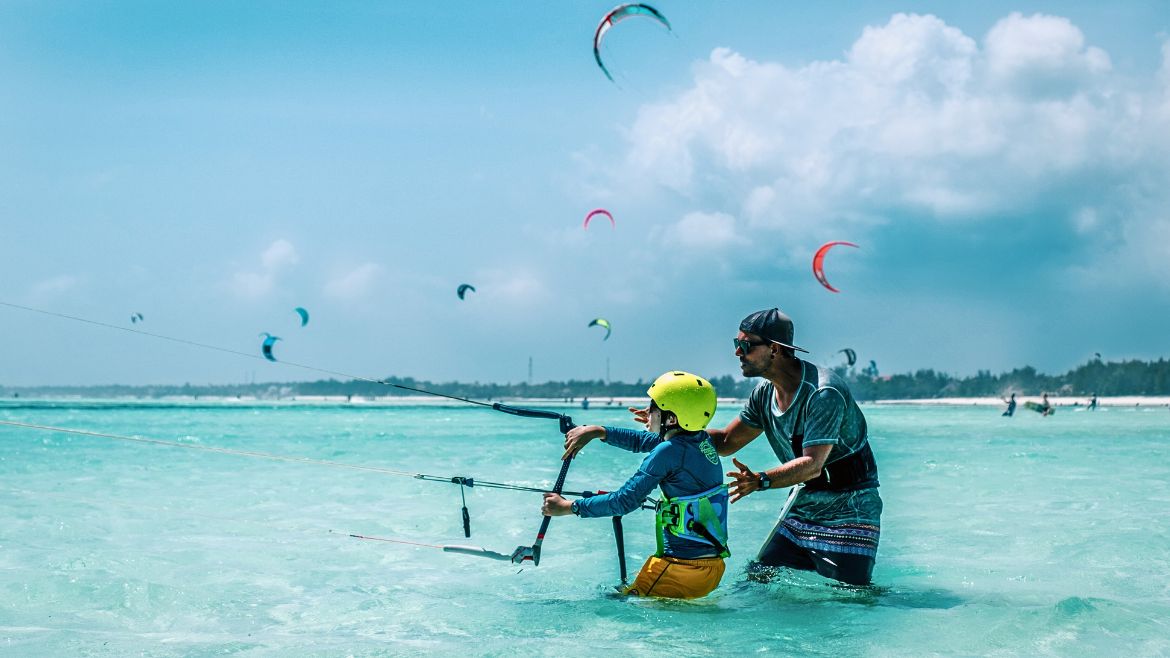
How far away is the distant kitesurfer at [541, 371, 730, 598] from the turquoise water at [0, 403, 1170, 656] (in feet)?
1.05

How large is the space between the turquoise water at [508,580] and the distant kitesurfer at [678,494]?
1.05 feet

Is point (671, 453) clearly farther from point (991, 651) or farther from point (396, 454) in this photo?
point (396, 454)

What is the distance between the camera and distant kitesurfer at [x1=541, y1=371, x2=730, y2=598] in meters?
5.33

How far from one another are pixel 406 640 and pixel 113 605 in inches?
101

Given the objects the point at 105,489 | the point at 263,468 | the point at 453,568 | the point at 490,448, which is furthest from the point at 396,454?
the point at 453,568

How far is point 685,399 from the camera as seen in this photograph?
17.5ft

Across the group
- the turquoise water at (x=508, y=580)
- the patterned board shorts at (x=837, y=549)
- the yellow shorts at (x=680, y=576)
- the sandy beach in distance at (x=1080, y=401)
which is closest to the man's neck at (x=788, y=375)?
the patterned board shorts at (x=837, y=549)

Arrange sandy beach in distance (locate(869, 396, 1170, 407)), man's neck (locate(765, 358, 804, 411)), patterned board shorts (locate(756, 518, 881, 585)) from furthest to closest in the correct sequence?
sandy beach in distance (locate(869, 396, 1170, 407)), patterned board shorts (locate(756, 518, 881, 585)), man's neck (locate(765, 358, 804, 411))

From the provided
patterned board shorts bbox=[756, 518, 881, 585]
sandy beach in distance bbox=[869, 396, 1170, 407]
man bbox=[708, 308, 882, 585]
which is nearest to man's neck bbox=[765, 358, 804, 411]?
man bbox=[708, 308, 882, 585]

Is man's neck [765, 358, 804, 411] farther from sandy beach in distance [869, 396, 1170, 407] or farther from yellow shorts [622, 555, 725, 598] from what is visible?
sandy beach in distance [869, 396, 1170, 407]

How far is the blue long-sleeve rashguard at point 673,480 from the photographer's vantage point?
5320 millimetres

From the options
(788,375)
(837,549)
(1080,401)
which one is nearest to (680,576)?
(837,549)

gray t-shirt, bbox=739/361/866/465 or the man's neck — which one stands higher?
the man's neck

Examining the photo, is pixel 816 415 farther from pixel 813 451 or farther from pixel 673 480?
pixel 673 480
